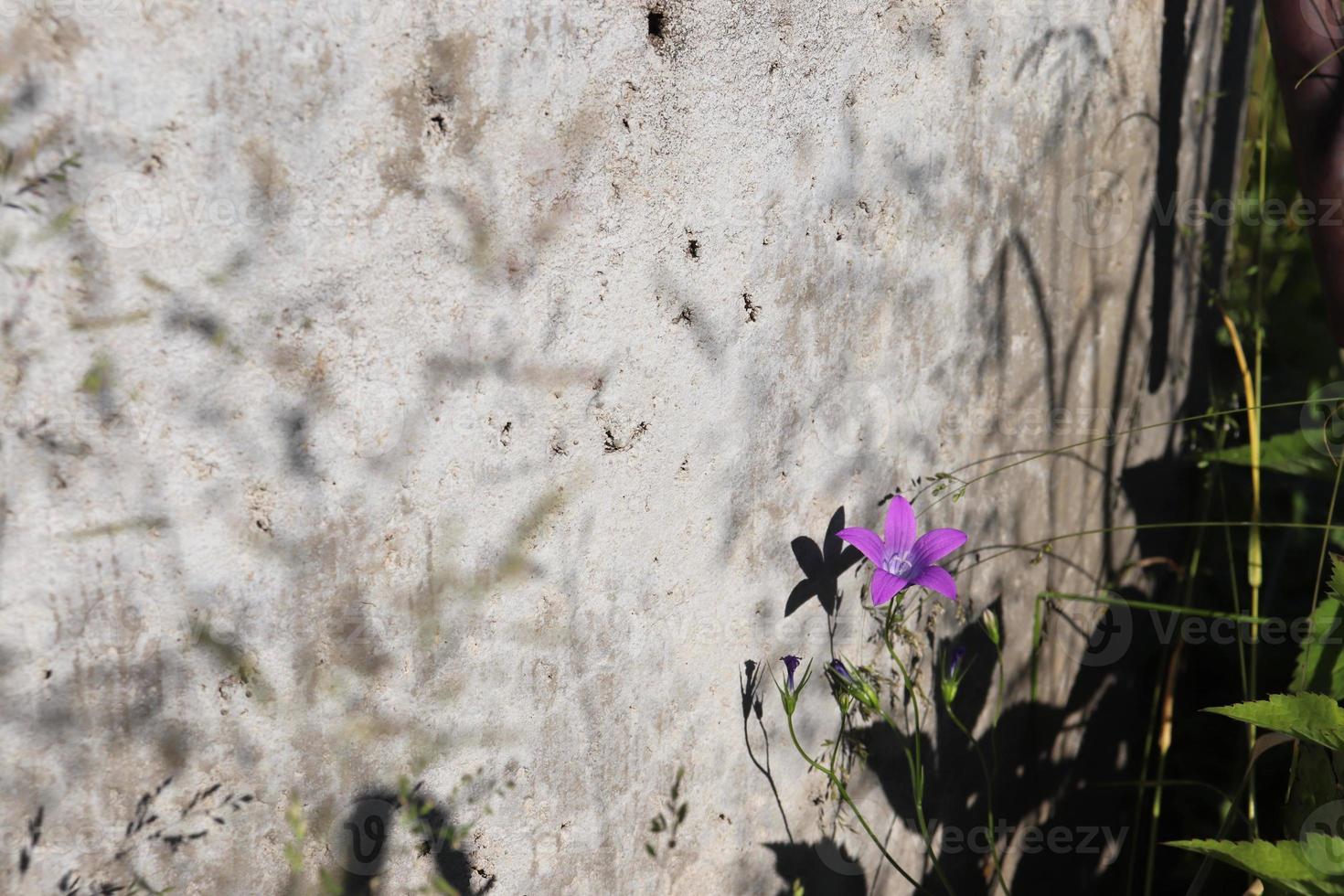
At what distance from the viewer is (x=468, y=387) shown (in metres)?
1.22

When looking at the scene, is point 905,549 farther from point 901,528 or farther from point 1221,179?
point 1221,179

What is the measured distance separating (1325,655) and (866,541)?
835mm

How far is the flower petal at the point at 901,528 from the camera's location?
166cm

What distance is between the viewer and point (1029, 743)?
7.56 ft

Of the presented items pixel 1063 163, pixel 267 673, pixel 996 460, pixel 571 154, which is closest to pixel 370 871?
pixel 267 673

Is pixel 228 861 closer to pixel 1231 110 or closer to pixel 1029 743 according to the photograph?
pixel 1029 743

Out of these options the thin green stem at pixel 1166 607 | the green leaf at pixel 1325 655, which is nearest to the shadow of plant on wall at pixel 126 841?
the thin green stem at pixel 1166 607

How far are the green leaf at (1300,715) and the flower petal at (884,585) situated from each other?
0.46 meters

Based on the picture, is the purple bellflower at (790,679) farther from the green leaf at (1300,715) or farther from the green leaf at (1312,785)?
the green leaf at (1312,785)

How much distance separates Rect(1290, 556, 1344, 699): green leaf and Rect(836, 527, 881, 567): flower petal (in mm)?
723

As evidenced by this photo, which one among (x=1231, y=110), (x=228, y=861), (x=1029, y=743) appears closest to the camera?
(x=228, y=861)

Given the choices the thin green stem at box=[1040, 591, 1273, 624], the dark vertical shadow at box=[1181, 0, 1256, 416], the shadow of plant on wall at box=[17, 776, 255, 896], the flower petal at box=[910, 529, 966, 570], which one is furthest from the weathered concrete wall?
the dark vertical shadow at box=[1181, 0, 1256, 416]

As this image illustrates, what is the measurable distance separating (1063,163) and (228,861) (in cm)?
184

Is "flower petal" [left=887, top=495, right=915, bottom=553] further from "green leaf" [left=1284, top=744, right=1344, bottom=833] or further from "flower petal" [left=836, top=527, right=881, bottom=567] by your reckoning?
"green leaf" [left=1284, top=744, right=1344, bottom=833]
